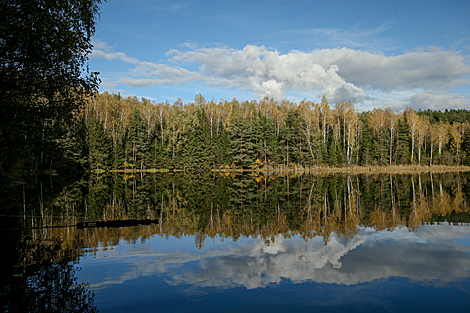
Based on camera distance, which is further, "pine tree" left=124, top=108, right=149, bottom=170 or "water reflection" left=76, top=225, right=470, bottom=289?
"pine tree" left=124, top=108, right=149, bottom=170

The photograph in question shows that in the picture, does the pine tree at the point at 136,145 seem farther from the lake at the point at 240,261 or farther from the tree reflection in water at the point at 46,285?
the tree reflection in water at the point at 46,285

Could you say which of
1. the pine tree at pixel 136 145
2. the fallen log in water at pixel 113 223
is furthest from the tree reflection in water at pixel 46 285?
the pine tree at pixel 136 145

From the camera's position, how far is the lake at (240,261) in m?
6.41

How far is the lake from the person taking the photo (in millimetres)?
6406

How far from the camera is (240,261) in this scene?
29.1 feet

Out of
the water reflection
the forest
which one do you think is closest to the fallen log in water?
the water reflection

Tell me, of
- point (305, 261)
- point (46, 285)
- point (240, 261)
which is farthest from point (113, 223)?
point (305, 261)

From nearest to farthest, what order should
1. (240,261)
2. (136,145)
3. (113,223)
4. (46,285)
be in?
(46,285)
(240,261)
(113,223)
(136,145)

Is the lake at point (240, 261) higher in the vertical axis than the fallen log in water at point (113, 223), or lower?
Result: lower

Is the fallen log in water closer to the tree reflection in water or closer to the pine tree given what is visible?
the tree reflection in water

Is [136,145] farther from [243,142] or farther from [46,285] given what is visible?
[46,285]

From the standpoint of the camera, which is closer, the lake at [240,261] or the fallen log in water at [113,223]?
the lake at [240,261]

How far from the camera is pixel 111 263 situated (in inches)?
345

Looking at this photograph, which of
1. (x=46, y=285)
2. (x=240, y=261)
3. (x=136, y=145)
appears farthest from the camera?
(x=136, y=145)
